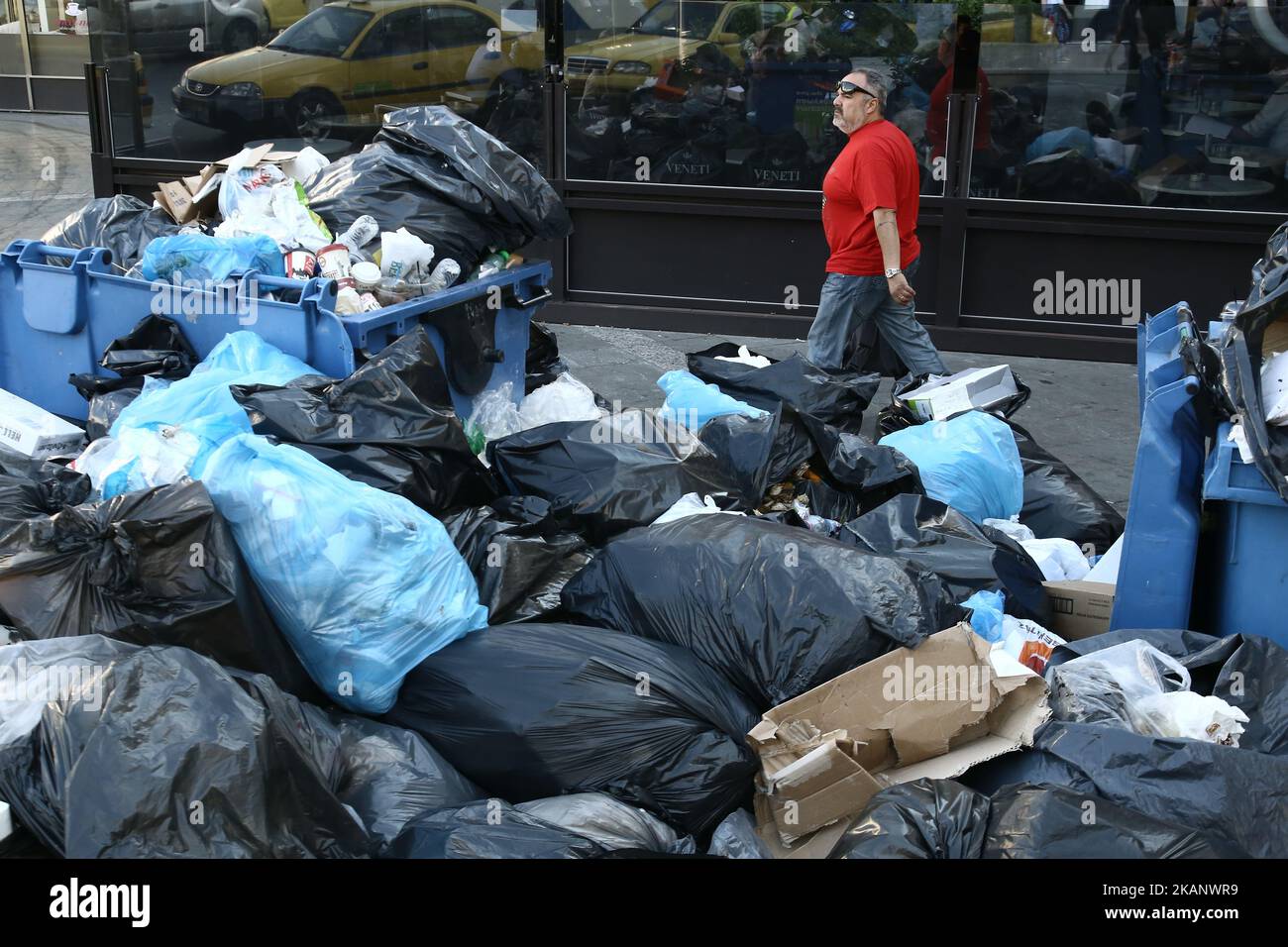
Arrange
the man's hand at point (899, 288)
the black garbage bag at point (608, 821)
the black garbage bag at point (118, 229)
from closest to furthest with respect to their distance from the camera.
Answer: the black garbage bag at point (608, 821)
the black garbage bag at point (118, 229)
the man's hand at point (899, 288)

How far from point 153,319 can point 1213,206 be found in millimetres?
5509

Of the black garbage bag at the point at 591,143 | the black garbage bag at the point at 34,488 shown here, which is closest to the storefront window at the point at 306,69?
the black garbage bag at the point at 591,143

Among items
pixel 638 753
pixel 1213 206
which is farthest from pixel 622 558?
pixel 1213 206

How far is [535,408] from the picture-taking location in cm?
511

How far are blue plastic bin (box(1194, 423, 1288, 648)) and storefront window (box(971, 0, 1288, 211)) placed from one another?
Result: 4003mm

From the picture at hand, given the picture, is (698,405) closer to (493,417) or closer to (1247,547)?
(493,417)

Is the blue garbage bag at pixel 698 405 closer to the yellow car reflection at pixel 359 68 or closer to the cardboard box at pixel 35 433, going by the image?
the cardboard box at pixel 35 433

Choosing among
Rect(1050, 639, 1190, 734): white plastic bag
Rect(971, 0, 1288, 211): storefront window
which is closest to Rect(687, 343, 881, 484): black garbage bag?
Rect(1050, 639, 1190, 734): white plastic bag

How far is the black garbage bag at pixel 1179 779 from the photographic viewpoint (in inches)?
110

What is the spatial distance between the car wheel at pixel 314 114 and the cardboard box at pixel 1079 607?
564 centimetres

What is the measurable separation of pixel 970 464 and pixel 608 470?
1.38 metres

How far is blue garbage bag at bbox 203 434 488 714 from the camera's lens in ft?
10.4

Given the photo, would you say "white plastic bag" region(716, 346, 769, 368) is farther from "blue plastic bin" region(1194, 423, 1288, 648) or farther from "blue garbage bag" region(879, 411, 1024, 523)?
"blue plastic bin" region(1194, 423, 1288, 648)

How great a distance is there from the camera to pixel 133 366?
4445mm
